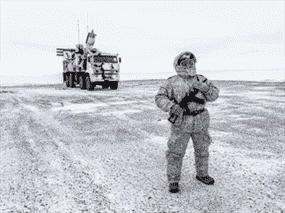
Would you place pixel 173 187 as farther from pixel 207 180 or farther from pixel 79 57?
pixel 79 57

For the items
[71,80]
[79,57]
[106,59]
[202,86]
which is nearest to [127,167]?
[202,86]

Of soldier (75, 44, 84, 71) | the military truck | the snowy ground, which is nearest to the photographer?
the snowy ground

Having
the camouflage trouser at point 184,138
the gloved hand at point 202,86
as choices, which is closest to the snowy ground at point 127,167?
the camouflage trouser at point 184,138

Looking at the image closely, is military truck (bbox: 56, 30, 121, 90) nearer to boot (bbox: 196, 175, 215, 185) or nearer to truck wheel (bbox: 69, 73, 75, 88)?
truck wheel (bbox: 69, 73, 75, 88)

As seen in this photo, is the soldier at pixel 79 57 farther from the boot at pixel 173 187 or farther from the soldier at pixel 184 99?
the boot at pixel 173 187

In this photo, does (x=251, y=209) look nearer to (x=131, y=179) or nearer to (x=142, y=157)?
(x=131, y=179)

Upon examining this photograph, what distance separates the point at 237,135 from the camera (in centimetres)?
663

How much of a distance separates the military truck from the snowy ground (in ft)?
37.1

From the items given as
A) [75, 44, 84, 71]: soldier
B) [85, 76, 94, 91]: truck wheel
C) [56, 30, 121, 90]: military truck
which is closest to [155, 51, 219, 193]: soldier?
[56, 30, 121, 90]: military truck

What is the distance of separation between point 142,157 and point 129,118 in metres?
3.78

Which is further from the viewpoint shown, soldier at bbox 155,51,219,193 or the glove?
soldier at bbox 155,51,219,193

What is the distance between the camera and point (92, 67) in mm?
19359

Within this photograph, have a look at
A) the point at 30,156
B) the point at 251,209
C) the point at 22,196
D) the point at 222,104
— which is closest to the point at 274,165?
the point at 251,209

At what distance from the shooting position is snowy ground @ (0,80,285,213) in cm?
338
